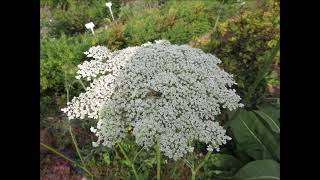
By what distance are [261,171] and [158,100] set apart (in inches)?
41.5

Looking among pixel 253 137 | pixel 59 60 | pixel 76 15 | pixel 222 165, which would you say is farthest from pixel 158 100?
pixel 76 15

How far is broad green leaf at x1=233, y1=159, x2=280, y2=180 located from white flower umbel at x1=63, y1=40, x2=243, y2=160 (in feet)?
2.22

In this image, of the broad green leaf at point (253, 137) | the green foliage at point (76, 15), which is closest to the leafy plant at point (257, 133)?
the broad green leaf at point (253, 137)

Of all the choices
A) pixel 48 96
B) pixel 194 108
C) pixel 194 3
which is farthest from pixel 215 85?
pixel 194 3

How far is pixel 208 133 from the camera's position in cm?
229

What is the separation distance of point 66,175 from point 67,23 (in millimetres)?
2860

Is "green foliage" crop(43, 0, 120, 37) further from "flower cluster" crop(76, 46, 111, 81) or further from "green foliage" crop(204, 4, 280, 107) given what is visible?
"flower cluster" crop(76, 46, 111, 81)

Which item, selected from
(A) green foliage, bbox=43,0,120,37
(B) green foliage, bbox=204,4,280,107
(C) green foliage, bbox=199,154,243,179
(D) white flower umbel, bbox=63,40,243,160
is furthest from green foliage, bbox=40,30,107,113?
(D) white flower umbel, bbox=63,40,243,160

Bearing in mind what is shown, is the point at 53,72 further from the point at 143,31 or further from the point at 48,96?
the point at 143,31

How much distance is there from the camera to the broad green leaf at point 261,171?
9.45 ft

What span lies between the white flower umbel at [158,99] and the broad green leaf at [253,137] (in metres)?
0.92

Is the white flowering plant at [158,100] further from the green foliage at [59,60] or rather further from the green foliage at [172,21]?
the green foliage at [172,21]

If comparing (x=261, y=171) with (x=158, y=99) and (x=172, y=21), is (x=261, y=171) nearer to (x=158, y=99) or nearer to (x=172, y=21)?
(x=158, y=99)

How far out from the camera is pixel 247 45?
185 inches
